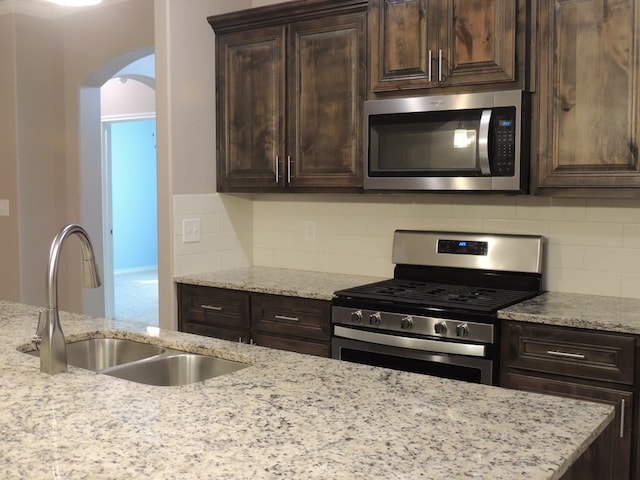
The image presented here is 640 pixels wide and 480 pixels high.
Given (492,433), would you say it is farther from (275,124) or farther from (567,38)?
(275,124)

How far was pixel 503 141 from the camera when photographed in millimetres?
2865

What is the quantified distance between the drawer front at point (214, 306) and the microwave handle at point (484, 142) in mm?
1287

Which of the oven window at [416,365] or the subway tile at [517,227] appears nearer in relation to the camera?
the oven window at [416,365]

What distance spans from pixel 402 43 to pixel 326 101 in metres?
0.50

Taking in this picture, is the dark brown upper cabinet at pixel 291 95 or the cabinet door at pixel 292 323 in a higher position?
the dark brown upper cabinet at pixel 291 95

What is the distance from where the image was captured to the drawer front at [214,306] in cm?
341

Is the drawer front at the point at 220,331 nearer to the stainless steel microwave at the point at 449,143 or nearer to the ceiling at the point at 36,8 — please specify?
the stainless steel microwave at the point at 449,143

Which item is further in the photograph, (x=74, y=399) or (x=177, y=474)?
(x=74, y=399)

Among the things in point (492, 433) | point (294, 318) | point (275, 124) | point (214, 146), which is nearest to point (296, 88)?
point (275, 124)

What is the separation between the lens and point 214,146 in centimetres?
382

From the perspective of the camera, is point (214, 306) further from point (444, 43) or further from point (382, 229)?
point (444, 43)

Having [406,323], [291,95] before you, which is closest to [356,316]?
[406,323]

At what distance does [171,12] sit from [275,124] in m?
0.77

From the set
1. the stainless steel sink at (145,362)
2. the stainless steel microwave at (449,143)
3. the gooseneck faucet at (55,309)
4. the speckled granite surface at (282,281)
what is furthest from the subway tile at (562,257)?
the gooseneck faucet at (55,309)
